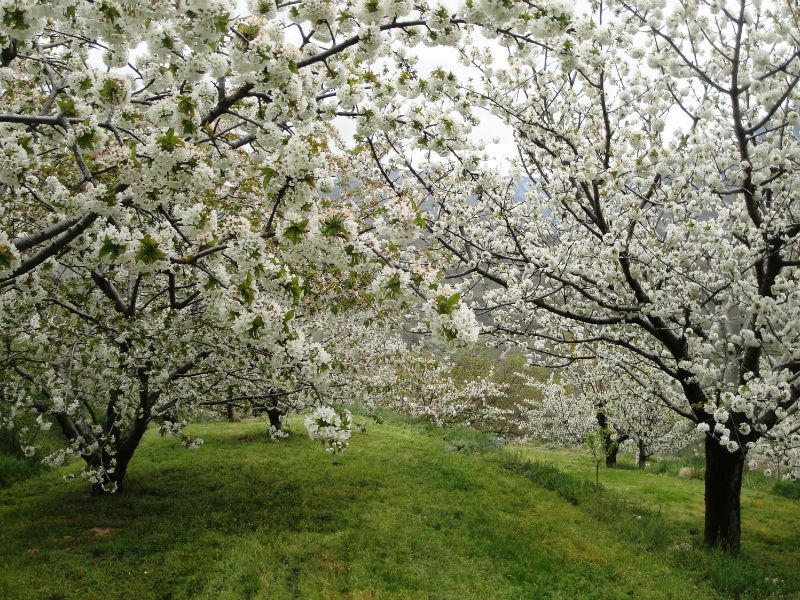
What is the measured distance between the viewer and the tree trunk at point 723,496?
957cm

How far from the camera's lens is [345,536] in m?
9.12

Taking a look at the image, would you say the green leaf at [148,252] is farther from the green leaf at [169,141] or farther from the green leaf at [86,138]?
the green leaf at [86,138]

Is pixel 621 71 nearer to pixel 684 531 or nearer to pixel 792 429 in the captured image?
pixel 792 429

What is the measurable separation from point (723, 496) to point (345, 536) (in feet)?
22.4

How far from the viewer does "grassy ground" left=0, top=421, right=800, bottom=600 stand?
25.3 feet

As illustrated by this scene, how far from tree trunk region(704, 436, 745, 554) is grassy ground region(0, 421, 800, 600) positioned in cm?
49

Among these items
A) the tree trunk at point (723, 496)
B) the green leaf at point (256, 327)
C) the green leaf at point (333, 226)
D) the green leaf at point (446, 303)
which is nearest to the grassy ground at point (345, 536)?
the tree trunk at point (723, 496)

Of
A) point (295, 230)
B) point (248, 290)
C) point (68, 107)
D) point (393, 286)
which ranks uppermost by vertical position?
point (68, 107)

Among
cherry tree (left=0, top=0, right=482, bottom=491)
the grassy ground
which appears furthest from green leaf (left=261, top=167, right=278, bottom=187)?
the grassy ground

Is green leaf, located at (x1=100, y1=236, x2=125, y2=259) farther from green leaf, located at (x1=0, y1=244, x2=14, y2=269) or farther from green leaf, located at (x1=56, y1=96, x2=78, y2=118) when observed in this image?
green leaf, located at (x1=56, y1=96, x2=78, y2=118)

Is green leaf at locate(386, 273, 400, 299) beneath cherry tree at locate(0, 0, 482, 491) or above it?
beneath

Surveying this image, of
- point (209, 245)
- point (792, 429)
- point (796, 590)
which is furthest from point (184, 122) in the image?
point (796, 590)

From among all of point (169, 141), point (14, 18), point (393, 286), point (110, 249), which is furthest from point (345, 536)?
point (14, 18)

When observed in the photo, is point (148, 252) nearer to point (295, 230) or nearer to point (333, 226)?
point (295, 230)
